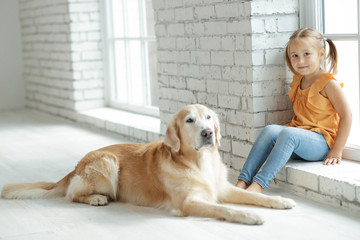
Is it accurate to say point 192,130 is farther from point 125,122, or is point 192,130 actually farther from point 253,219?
point 125,122

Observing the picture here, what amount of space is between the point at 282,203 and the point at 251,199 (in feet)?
0.57

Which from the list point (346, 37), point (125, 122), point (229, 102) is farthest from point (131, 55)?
point (346, 37)

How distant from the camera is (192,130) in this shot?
9.53 feet

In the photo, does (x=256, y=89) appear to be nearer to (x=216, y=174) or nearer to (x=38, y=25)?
(x=216, y=174)

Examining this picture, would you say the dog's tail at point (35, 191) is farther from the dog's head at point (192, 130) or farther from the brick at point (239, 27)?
the brick at point (239, 27)

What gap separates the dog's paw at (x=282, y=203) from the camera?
293 centimetres

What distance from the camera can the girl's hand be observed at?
3.19 meters

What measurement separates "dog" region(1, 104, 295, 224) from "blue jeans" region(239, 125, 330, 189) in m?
→ 0.19

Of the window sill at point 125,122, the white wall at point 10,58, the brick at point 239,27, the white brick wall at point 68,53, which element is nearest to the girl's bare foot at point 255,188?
the brick at point 239,27

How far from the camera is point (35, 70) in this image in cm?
733

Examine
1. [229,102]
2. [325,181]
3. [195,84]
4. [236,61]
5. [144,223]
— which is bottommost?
[144,223]

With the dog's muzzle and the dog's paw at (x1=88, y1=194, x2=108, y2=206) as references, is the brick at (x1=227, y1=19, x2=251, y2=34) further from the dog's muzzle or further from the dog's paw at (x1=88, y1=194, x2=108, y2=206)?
the dog's paw at (x1=88, y1=194, x2=108, y2=206)

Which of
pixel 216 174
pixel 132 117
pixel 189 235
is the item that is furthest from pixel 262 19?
pixel 132 117

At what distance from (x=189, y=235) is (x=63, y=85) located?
4213 mm
